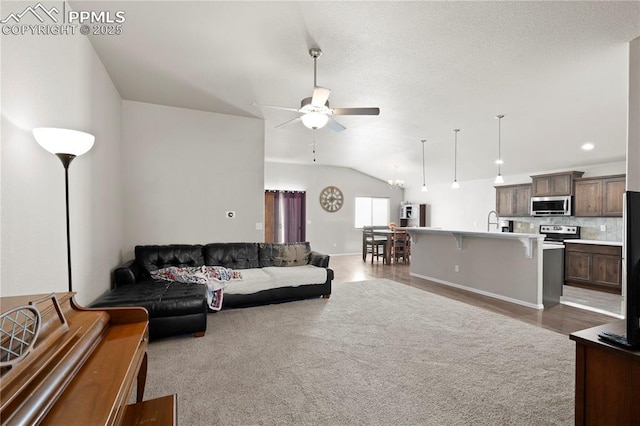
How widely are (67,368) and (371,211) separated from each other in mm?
10046

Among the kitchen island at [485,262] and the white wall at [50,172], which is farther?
the kitchen island at [485,262]

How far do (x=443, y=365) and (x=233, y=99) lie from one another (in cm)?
415

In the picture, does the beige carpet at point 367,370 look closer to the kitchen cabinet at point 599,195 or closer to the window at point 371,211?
the kitchen cabinet at point 599,195

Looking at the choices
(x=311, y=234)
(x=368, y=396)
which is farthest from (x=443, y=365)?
(x=311, y=234)

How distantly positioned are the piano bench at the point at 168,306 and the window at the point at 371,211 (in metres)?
7.65

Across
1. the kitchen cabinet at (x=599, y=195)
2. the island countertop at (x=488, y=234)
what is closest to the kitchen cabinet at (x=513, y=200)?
the kitchen cabinet at (x=599, y=195)

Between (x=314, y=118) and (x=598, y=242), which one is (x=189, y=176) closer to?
(x=314, y=118)

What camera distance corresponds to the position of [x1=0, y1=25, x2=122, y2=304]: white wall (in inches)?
63.7

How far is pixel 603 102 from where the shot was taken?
405 cm

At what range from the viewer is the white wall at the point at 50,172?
1618mm

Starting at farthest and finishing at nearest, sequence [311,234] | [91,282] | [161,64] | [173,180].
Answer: [311,234]
[173,180]
[161,64]
[91,282]

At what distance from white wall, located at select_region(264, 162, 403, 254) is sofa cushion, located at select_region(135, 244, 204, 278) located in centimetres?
455

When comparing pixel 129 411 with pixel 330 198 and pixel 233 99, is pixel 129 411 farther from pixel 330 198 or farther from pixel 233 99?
pixel 330 198

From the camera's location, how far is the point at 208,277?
12.9 ft
